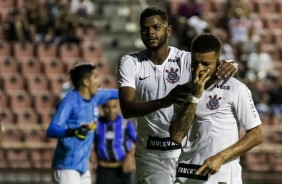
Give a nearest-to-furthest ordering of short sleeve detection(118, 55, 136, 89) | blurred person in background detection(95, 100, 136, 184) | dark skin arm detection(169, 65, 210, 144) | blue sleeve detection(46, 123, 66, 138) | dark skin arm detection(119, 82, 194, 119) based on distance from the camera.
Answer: dark skin arm detection(169, 65, 210, 144)
dark skin arm detection(119, 82, 194, 119)
short sleeve detection(118, 55, 136, 89)
blue sleeve detection(46, 123, 66, 138)
blurred person in background detection(95, 100, 136, 184)

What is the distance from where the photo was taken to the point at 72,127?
37.9ft

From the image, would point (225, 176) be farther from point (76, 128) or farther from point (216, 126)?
point (76, 128)

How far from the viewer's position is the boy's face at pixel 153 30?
8.62 metres

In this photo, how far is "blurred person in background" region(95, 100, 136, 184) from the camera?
1380cm

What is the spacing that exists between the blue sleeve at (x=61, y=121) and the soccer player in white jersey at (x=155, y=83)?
2.41 meters

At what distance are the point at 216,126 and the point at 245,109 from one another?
0.25m

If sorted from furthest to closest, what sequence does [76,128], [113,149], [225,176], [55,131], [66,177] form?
[113,149]
[76,128]
[66,177]
[55,131]
[225,176]

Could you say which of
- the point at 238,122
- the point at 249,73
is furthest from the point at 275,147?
the point at 238,122

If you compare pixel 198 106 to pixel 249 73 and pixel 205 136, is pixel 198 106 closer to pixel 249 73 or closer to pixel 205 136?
pixel 205 136

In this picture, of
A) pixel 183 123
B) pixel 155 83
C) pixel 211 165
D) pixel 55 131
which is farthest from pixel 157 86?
pixel 55 131

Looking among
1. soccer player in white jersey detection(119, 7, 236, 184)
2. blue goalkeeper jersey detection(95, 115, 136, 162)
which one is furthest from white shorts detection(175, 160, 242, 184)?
blue goalkeeper jersey detection(95, 115, 136, 162)

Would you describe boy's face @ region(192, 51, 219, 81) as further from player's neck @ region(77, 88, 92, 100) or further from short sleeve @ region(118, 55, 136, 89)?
player's neck @ region(77, 88, 92, 100)

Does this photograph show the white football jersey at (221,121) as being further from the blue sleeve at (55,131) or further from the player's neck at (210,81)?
the blue sleeve at (55,131)

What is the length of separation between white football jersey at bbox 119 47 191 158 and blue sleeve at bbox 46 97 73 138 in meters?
2.48
